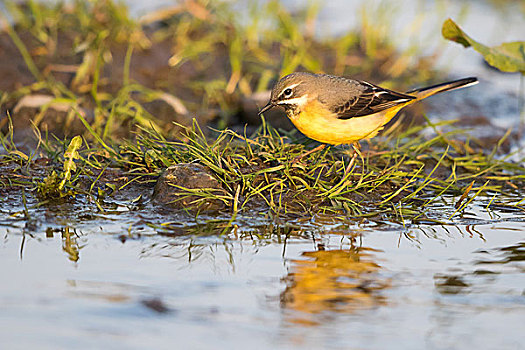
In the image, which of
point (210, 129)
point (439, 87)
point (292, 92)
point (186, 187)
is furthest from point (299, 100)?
point (210, 129)

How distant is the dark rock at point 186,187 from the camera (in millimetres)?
6328

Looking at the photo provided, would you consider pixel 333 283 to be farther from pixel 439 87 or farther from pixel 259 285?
pixel 439 87

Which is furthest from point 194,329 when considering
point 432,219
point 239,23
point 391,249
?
point 239,23

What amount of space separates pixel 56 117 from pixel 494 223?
208 inches

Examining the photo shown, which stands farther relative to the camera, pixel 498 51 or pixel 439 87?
pixel 498 51

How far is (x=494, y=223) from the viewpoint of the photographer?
632cm

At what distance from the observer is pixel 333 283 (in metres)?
4.83

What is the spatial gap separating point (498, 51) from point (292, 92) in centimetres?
293

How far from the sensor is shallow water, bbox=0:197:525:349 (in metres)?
3.98

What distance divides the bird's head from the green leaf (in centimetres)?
226

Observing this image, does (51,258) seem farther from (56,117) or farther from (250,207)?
(56,117)

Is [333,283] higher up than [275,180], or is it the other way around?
[275,180]

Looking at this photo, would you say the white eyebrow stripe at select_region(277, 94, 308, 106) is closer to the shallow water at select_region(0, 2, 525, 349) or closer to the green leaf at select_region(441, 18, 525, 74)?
the shallow water at select_region(0, 2, 525, 349)

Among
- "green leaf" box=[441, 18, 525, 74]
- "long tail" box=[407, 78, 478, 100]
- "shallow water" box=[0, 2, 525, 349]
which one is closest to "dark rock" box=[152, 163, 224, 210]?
"shallow water" box=[0, 2, 525, 349]
